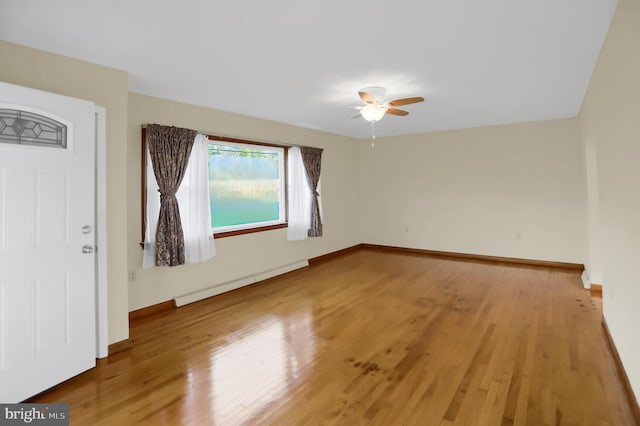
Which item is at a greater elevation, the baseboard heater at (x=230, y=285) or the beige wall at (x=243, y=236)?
the beige wall at (x=243, y=236)

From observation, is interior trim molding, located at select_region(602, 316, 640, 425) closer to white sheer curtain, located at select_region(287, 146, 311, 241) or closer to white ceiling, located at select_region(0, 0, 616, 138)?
white ceiling, located at select_region(0, 0, 616, 138)

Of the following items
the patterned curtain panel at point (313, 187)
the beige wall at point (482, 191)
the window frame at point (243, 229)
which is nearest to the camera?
the window frame at point (243, 229)

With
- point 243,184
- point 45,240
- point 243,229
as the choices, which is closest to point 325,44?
point 45,240

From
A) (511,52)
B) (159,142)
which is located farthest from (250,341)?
(511,52)

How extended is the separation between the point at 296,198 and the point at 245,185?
99 cm

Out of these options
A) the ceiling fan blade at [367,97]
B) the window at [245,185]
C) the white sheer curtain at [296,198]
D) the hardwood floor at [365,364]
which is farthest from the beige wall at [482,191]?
the ceiling fan blade at [367,97]

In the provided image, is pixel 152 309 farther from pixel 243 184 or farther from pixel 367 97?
pixel 367 97

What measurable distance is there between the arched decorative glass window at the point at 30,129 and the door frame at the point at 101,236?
29 centimetres

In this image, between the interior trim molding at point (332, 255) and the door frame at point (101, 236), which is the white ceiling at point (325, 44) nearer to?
the door frame at point (101, 236)

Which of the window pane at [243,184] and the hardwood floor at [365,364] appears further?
the window pane at [243,184]

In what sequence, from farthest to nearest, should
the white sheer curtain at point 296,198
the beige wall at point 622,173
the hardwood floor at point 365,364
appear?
the white sheer curtain at point 296,198 → the hardwood floor at point 365,364 → the beige wall at point 622,173

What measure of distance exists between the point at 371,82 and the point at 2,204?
10.3 feet

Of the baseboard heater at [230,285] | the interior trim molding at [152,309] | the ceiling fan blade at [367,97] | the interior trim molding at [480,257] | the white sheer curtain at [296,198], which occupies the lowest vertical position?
the interior trim molding at [152,309]

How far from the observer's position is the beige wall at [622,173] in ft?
6.31
